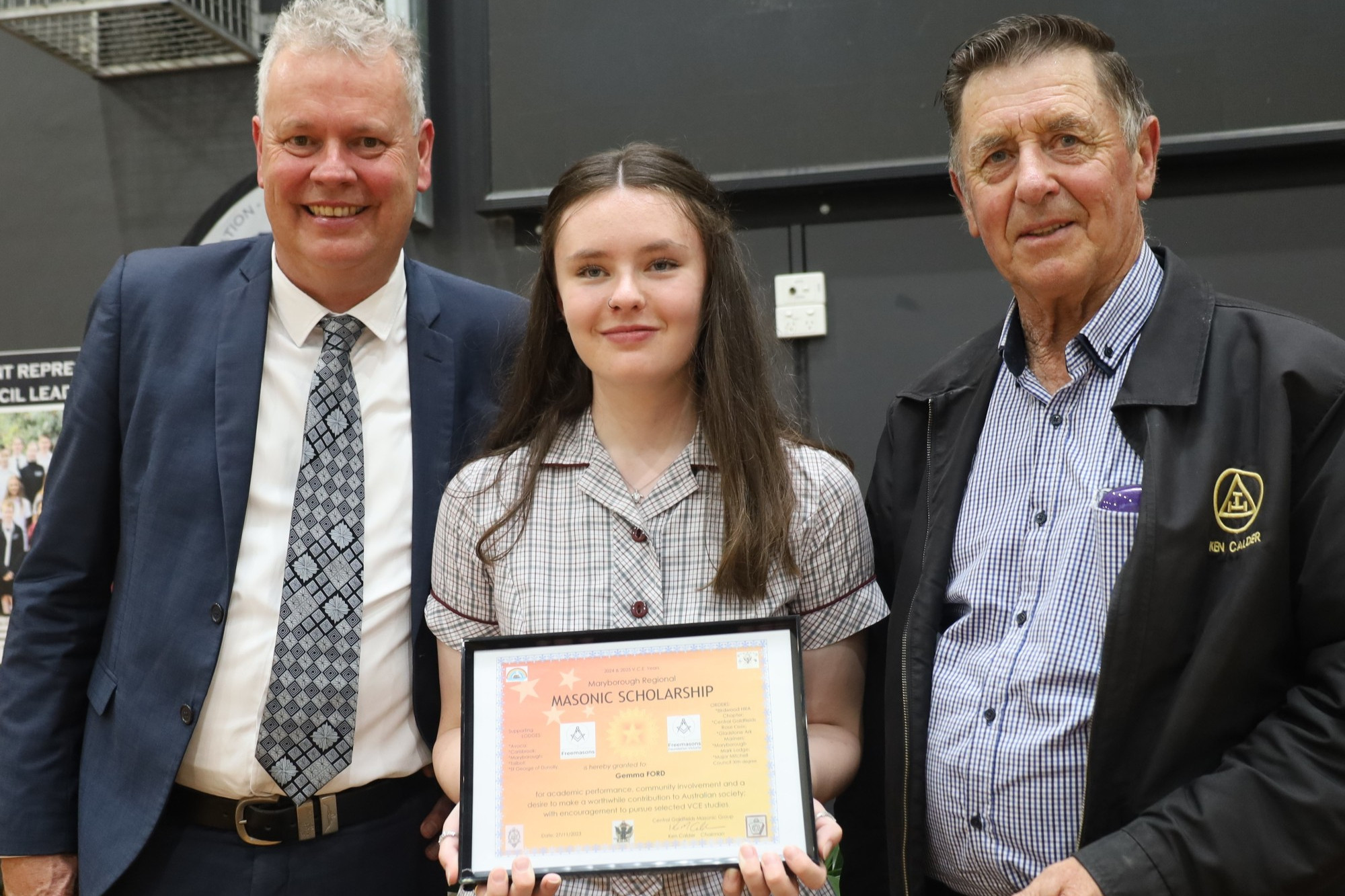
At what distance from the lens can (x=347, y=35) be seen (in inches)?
82.7

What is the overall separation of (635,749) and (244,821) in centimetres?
78

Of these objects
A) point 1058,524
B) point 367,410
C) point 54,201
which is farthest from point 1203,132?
point 54,201

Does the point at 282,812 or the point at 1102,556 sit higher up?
the point at 1102,556

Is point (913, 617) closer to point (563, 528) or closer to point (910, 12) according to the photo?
point (563, 528)

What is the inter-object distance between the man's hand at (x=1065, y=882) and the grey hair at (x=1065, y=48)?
111cm

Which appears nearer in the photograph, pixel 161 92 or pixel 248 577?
pixel 248 577

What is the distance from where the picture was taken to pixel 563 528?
1.85 m

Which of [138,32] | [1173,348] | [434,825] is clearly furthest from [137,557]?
[138,32]

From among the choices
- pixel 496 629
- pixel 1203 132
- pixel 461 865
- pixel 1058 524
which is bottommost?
pixel 461 865

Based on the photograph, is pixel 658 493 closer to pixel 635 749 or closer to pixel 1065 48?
pixel 635 749

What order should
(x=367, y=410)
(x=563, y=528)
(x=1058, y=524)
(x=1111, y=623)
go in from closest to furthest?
(x=1111, y=623) → (x=1058, y=524) → (x=563, y=528) → (x=367, y=410)

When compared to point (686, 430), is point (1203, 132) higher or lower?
higher

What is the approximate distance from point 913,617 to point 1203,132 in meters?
2.06

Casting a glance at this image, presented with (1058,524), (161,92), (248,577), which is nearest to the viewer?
(1058,524)
